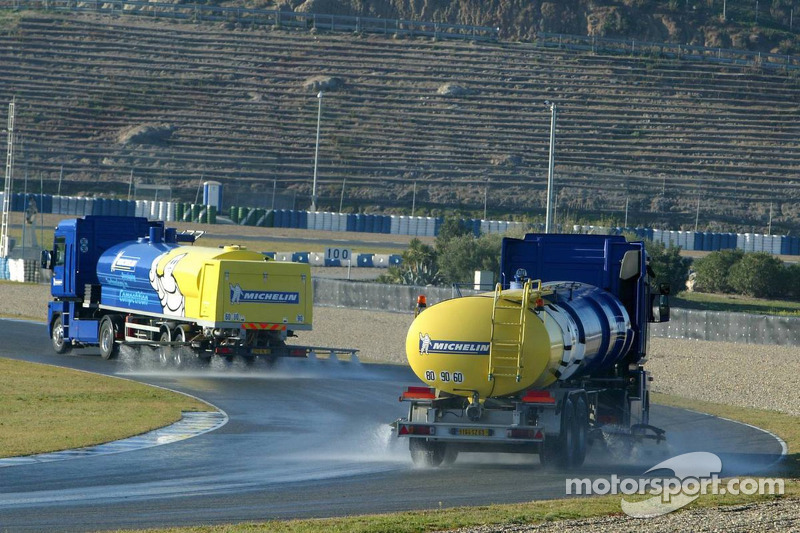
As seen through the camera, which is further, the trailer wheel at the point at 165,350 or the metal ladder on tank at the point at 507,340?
the trailer wheel at the point at 165,350

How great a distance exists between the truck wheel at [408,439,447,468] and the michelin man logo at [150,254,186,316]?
46.6 ft

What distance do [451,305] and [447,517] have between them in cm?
455

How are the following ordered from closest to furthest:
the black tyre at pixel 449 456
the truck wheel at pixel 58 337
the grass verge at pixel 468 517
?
the grass verge at pixel 468 517 → the black tyre at pixel 449 456 → the truck wheel at pixel 58 337

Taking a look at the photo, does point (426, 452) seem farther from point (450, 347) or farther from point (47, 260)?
point (47, 260)

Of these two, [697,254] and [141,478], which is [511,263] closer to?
[141,478]

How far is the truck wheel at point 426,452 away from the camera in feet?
59.9

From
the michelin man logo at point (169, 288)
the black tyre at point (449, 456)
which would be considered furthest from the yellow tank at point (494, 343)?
the michelin man logo at point (169, 288)

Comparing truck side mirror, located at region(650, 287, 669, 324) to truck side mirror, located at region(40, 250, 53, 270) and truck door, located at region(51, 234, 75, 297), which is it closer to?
truck door, located at region(51, 234, 75, 297)

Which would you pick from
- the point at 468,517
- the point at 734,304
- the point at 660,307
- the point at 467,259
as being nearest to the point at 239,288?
the point at 660,307

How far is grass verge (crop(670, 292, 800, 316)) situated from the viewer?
51812mm

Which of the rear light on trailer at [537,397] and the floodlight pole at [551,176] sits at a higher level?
the floodlight pole at [551,176]

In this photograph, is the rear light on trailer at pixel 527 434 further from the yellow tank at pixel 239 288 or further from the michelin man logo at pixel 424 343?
the yellow tank at pixel 239 288

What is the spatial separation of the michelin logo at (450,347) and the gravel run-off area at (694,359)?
4.07 m

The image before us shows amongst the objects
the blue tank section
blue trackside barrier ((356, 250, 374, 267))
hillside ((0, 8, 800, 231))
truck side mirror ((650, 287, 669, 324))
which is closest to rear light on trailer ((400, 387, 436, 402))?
truck side mirror ((650, 287, 669, 324))
